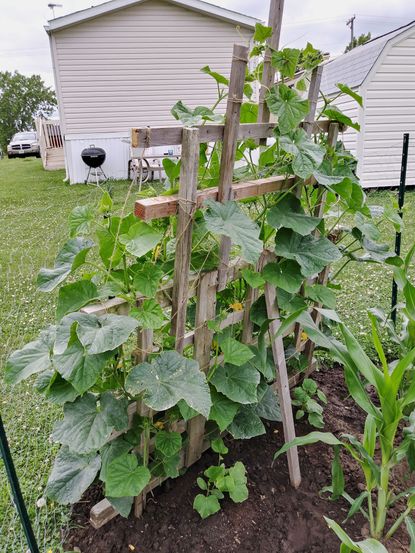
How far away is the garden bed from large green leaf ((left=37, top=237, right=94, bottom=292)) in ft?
2.82

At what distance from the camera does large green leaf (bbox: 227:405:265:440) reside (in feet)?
5.22

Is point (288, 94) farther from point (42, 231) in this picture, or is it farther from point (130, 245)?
point (42, 231)

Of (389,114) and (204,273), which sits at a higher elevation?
→ (389,114)

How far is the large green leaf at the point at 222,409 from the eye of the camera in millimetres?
1487

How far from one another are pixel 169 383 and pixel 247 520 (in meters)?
0.69

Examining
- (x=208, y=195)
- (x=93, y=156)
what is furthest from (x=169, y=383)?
(x=93, y=156)

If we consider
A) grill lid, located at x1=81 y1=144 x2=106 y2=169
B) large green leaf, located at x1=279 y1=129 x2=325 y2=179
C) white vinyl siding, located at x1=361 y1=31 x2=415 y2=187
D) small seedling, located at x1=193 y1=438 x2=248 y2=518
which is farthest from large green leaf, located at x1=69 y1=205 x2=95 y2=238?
grill lid, located at x1=81 y1=144 x2=106 y2=169

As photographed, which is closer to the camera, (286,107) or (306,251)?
(286,107)

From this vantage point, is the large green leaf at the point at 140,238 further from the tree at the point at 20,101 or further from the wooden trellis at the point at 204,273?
the tree at the point at 20,101

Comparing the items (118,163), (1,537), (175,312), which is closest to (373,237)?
(175,312)

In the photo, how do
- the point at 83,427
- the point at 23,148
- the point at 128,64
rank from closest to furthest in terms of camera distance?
the point at 83,427, the point at 128,64, the point at 23,148

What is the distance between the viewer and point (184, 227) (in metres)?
1.30

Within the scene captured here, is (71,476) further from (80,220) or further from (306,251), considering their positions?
(306,251)

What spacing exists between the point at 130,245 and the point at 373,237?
1.14m
